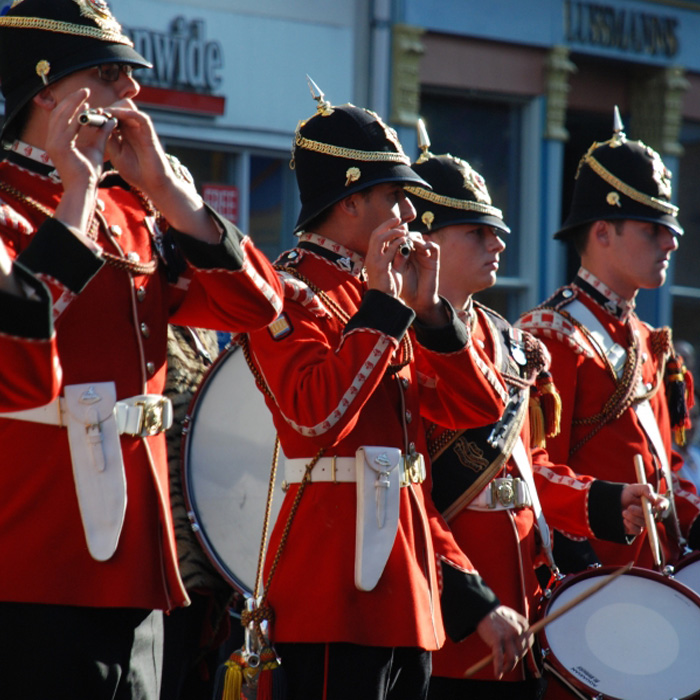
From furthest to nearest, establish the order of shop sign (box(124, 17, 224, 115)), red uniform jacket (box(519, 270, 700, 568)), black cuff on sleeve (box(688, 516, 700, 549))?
shop sign (box(124, 17, 224, 115)) → black cuff on sleeve (box(688, 516, 700, 549)) → red uniform jacket (box(519, 270, 700, 568))

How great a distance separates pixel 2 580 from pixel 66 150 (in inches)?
32.7

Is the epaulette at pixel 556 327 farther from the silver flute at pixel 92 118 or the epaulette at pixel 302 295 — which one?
the silver flute at pixel 92 118

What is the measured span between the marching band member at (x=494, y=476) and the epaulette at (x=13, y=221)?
1.29 meters

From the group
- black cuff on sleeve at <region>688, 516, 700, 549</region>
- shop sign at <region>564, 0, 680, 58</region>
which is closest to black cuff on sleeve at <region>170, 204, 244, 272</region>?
black cuff on sleeve at <region>688, 516, 700, 549</region>

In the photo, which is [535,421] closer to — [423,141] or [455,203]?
[455,203]

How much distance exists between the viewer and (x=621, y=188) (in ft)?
16.5

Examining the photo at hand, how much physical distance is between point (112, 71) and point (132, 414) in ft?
2.34

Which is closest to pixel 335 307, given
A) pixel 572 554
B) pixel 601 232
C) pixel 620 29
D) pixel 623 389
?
pixel 572 554

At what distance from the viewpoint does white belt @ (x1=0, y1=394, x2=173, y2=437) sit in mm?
2607

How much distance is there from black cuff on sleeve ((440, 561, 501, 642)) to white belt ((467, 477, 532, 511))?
1.64 feet

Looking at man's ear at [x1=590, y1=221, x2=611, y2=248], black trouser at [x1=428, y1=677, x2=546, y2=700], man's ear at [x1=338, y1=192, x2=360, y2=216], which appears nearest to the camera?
man's ear at [x1=338, y1=192, x2=360, y2=216]

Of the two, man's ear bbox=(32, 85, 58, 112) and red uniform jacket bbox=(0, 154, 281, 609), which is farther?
man's ear bbox=(32, 85, 58, 112)

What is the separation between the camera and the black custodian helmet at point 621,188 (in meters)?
5.00

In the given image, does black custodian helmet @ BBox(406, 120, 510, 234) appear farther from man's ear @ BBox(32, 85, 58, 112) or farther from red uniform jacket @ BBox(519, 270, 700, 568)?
man's ear @ BBox(32, 85, 58, 112)
